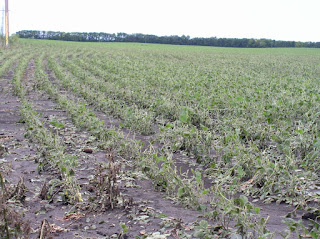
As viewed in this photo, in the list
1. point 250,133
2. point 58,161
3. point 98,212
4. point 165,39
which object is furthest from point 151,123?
point 165,39

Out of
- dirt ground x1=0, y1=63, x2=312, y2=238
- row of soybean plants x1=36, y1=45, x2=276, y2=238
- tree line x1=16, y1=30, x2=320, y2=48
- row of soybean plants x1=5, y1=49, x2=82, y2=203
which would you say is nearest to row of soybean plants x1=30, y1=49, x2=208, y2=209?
row of soybean plants x1=36, y1=45, x2=276, y2=238

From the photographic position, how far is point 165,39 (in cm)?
8281

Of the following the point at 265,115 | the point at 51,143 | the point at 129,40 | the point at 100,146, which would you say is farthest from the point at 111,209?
the point at 129,40

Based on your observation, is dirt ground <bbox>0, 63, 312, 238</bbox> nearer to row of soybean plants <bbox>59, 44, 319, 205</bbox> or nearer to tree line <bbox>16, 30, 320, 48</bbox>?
row of soybean plants <bbox>59, 44, 319, 205</bbox>

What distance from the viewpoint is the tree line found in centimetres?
7875

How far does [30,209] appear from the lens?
13.2ft

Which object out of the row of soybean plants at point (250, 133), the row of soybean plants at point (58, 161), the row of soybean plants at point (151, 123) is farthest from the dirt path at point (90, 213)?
the row of soybean plants at point (151, 123)

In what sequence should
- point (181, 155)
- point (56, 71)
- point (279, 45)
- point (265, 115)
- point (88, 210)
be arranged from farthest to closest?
point (279, 45)
point (56, 71)
point (265, 115)
point (181, 155)
point (88, 210)

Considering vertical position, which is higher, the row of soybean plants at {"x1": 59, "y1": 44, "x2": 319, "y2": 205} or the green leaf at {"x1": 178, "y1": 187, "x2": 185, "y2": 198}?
the row of soybean plants at {"x1": 59, "y1": 44, "x2": 319, "y2": 205}

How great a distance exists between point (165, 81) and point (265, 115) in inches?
255

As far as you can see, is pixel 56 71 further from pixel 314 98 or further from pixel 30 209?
pixel 30 209

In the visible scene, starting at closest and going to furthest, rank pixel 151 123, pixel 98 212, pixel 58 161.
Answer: pixel 98 212
pixel 58 161
pixel 151 123

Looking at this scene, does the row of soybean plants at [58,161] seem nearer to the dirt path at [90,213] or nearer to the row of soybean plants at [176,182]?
the dirt path at [90,213]

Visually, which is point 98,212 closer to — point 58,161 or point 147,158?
point 58,161
